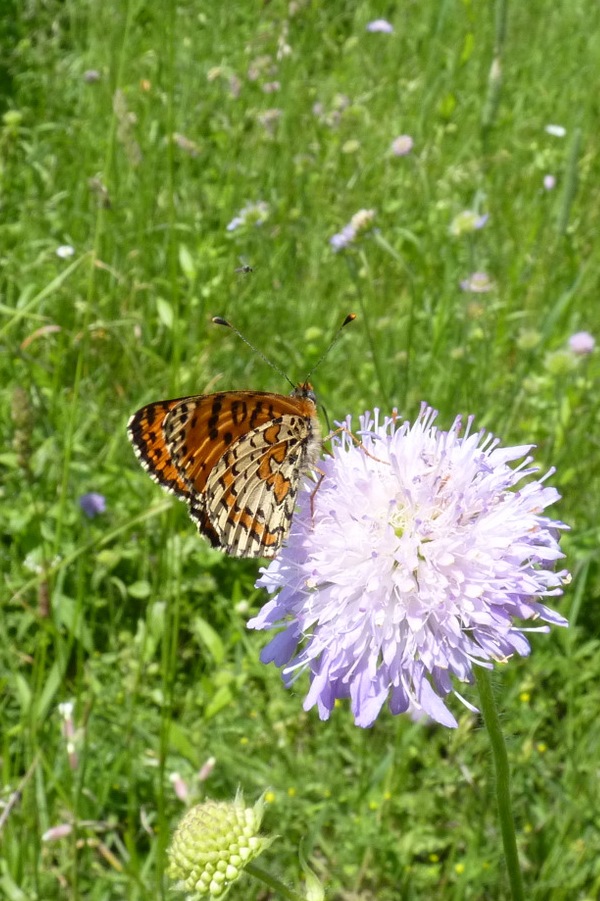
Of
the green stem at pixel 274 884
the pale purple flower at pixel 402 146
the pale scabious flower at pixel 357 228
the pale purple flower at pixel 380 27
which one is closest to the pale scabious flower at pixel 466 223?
the pale scabious flower at pixel 357 228

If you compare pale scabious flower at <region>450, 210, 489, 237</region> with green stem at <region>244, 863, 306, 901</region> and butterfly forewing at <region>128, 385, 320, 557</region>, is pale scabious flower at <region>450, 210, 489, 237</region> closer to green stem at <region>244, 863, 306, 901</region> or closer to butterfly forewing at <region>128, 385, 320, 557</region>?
butterfly forewing at <region>128, 385, 320, 557</region>

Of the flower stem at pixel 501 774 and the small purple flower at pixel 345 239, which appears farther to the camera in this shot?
the small purple flower at pixel 345 239

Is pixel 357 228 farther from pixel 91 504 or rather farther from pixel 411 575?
pixel 411 575

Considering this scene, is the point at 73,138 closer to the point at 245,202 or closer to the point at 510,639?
the point at 245,202

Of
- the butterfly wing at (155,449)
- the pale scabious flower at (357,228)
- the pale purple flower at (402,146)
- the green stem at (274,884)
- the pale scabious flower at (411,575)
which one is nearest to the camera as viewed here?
the green stem at (274,884)

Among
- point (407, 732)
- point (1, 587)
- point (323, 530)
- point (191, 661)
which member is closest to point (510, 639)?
point (323, 530)

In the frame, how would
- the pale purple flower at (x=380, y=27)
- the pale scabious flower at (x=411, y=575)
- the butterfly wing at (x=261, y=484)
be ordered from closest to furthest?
the pale scabious flower at (x=411, y=575) → the butterfly wing at (x=261, y=484) → the pale purple flower at (x=380, y=27)

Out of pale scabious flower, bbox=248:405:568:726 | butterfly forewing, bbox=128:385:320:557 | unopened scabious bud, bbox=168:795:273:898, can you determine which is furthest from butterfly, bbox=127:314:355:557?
A: unopened scabious bud, bbox=168:795:273:898

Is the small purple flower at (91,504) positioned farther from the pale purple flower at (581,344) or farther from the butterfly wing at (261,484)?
the pale purple flower at (581,344)
